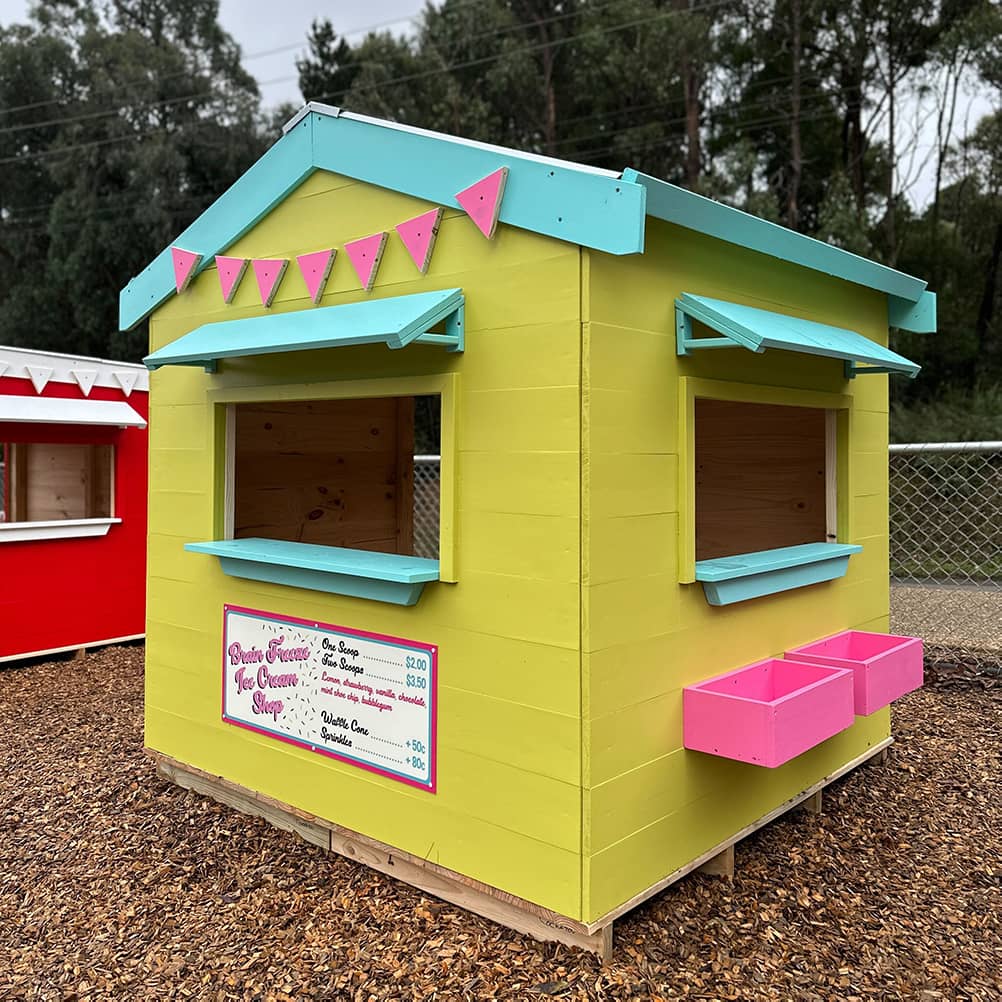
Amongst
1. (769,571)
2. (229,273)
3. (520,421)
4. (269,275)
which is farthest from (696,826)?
(229,273)

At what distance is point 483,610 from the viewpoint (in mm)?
2674

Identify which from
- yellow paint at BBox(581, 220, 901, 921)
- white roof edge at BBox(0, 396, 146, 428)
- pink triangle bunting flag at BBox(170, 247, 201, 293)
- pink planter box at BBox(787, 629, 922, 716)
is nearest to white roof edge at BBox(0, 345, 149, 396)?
white roof edge at BBox(0, 396, 146, 428)

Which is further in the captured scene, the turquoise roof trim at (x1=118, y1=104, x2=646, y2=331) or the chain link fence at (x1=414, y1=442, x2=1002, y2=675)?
the chain link fence at (x1=414, y1=442, x2=1002, y2=675)

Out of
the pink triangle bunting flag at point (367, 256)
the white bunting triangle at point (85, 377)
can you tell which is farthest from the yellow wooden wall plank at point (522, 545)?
the white bunting triangle at point (85, 377)

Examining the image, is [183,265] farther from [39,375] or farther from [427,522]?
[427,522]

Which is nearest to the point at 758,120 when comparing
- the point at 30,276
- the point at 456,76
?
the point at 456,76

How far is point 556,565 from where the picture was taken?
8.16ft

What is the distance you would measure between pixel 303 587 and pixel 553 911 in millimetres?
1440

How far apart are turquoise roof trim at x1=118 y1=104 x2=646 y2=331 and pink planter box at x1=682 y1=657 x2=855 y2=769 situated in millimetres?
1415

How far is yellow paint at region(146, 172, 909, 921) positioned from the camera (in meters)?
2.46

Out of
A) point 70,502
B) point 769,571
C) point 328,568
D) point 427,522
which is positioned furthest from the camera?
point 427,522

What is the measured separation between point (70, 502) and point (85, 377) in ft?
4.91

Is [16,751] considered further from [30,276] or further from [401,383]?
[30,276]

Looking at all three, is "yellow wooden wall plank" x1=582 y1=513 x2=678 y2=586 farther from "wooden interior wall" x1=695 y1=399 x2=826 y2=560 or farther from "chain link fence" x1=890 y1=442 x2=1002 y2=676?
"chain link fence" x1=890 y1=442 x2=1002 y2=676
